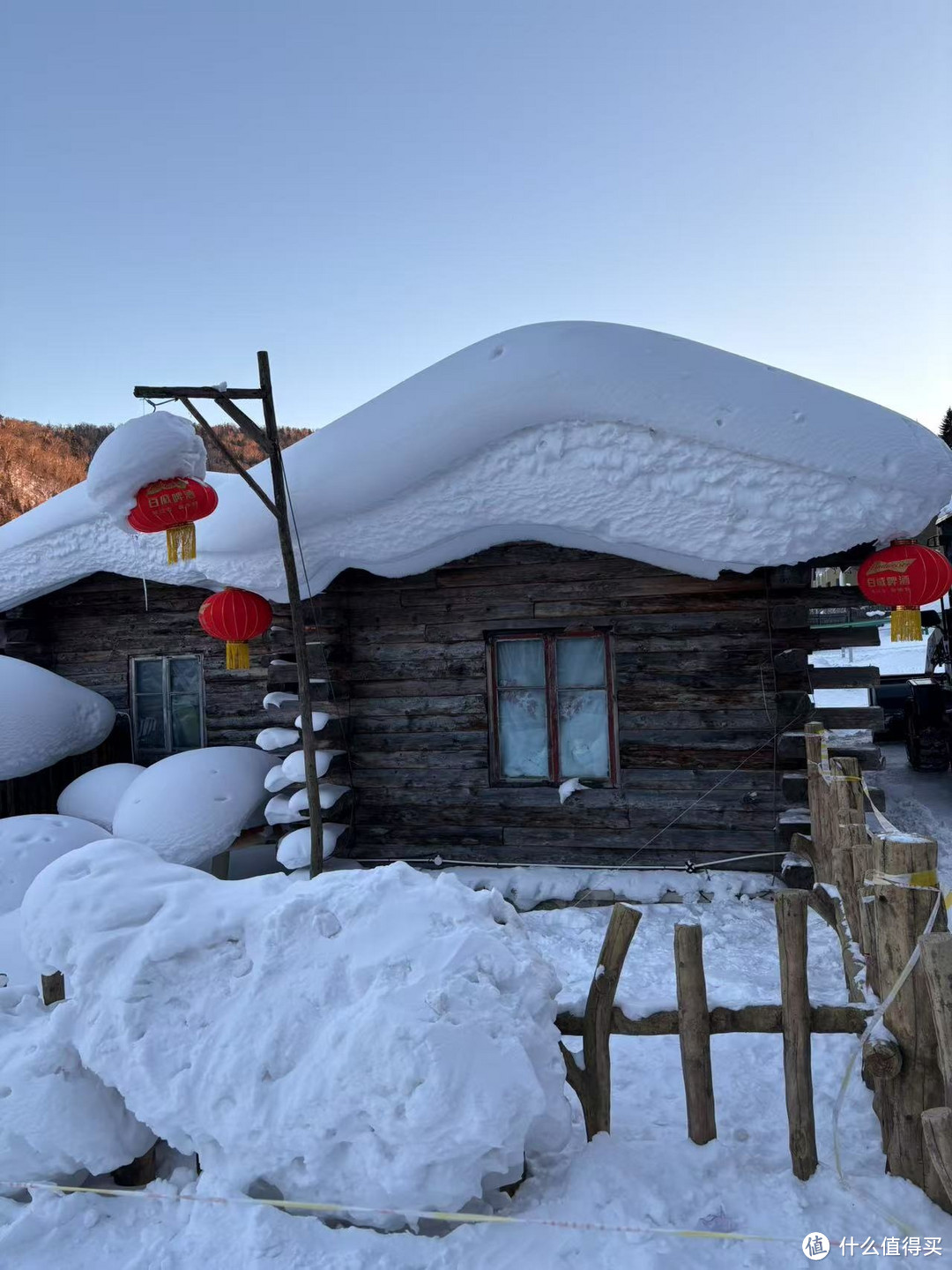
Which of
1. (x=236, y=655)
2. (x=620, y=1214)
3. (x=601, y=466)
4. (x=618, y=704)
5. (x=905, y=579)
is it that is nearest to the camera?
(x=620, y=1214)

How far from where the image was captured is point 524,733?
745 centimetres

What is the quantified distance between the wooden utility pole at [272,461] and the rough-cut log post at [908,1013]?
425 cm

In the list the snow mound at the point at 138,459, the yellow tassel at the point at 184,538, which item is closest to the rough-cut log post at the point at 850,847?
the yellow tassel at the point at 184,538

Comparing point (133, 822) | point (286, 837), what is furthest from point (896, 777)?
point (133, 822)

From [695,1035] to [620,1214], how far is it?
631 mm

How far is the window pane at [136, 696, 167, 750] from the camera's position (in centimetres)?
952

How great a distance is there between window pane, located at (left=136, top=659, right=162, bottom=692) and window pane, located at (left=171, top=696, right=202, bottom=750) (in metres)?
0.28

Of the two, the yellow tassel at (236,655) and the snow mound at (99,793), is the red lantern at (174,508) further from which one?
the snow mound at (99,793)

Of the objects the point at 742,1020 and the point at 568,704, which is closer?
the point at 742,1020

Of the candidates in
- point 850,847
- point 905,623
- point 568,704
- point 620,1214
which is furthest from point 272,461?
point 620,1214

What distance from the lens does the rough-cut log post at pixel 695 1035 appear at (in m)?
2.99

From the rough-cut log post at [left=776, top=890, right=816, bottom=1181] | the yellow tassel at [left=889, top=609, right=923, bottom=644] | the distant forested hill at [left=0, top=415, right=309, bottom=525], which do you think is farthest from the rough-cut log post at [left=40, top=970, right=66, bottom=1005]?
the distant forested hill at [left=0, top=415, right=309, bottom=525]

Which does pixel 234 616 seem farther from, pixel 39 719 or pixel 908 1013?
pixel 908 1013

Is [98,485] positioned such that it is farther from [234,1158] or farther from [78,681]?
[234,1158]
